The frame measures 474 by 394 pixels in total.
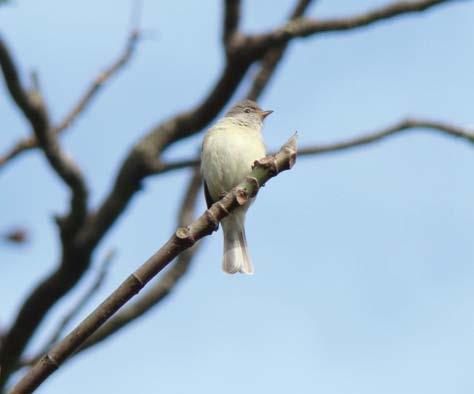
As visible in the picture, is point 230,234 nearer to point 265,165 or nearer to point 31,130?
point 31,130

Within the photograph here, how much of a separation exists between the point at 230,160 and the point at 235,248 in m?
0.71

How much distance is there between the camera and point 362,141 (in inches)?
250

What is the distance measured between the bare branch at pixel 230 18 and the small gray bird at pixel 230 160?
66 centimetres

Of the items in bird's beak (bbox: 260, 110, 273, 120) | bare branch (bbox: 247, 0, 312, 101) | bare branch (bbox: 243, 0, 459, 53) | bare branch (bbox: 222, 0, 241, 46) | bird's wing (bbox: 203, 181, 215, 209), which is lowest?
bird's wing (bbox: 203, 181, 215, 209)

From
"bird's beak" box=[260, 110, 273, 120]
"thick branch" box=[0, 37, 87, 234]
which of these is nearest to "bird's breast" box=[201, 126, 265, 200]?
"bird's beak" box=[260, 110, 273, 120]

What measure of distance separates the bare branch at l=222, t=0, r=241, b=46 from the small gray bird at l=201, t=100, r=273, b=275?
655 millimetres

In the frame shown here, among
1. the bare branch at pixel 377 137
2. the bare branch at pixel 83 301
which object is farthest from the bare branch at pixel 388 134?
→ the bare branch at pixel 83 301

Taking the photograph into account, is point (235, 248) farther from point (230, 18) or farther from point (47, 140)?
point (230, 18)

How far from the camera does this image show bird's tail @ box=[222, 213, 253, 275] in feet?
17.1

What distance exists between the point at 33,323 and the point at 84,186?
1.23 metres

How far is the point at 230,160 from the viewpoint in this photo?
19.7 ft

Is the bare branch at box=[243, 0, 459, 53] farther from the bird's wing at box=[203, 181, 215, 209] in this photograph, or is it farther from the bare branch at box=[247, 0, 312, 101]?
the bird's wing at box=[203, 181, 215, 209]

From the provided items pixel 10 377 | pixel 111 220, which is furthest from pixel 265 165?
pixel 111 220

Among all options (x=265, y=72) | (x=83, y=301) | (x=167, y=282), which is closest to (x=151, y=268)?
(x=83, y=301)
